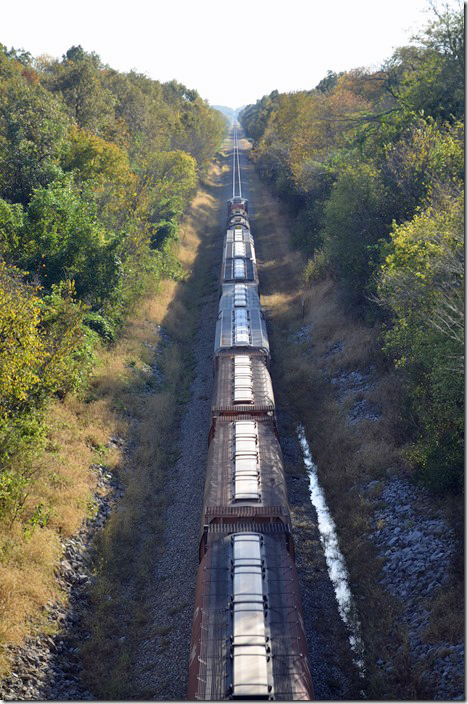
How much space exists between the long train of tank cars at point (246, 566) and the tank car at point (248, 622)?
22 mm

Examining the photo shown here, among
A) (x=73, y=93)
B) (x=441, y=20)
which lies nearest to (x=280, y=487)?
(x=441, y=20)

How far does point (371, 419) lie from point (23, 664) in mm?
17709

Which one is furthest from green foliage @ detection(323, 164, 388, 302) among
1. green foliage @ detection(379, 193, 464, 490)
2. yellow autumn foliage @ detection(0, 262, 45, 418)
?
yellow autumn foliage @ detection(0, 262, 45, 418)

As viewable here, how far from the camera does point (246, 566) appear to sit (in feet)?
42.9

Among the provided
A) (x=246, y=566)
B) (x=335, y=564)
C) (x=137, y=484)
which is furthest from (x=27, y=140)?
(x=335, y=564)

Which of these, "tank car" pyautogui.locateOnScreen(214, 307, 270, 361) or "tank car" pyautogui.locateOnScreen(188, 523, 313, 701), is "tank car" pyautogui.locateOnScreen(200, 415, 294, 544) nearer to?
"tank car" pyautogui.locateOnScreen(188, 523, 313, 701)

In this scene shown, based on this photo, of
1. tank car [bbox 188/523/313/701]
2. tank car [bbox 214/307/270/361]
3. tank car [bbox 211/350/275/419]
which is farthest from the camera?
tank car [bbox 214/307/270/361]

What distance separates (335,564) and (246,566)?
7078 mm

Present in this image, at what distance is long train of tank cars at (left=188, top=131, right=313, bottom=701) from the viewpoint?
10711 mm

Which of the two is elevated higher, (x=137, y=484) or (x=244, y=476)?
(x=244, y=476)

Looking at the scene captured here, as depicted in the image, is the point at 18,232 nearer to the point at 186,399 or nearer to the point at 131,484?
the point at 186,399

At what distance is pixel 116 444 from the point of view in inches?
938

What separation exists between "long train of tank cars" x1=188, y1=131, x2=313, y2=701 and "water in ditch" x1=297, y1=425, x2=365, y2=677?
433cm

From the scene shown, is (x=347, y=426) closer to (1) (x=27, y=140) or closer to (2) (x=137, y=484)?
(2) (x=137, y=484)
